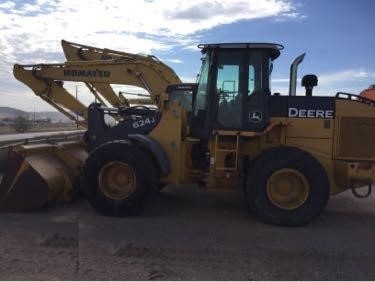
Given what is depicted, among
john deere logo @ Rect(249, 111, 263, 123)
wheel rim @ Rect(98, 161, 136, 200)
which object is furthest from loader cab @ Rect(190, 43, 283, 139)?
wheel rim @ Rect(98, 161, 136, 200)

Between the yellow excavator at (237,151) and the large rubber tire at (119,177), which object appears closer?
the yellow excavator at (237,151)

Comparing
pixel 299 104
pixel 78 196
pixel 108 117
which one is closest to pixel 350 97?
pixel 299 104

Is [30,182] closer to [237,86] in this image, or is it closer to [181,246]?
[181,246]

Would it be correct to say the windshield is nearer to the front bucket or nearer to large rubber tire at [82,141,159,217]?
large rubber tire at [82,141,159,217]

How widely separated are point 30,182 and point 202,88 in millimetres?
3156

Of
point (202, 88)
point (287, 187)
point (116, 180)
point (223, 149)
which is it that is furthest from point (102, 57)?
point (287, 187)

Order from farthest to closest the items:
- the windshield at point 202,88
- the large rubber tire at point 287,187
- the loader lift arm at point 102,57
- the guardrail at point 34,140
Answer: the loader lift arm at point 102,57
the guardrail at point 34,140
the windshield at point 202,88
the large rubber tire at point 287,187

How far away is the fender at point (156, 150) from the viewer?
8562 millimetres

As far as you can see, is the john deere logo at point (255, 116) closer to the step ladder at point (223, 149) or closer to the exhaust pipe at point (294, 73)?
the step ladder at point (223, 149)

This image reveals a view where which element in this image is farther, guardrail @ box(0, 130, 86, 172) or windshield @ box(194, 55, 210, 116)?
guardrail @ box(0, 130, 86, 172)

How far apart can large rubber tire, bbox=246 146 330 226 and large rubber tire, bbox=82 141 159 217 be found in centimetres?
161

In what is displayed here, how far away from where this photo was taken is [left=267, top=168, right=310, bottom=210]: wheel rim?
8.27 metres

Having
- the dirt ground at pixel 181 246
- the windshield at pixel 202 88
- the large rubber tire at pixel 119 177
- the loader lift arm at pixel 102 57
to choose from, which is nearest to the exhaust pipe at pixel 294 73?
the windshield at pixel 202 88

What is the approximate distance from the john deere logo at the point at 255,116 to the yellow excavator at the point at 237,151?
16 mm
